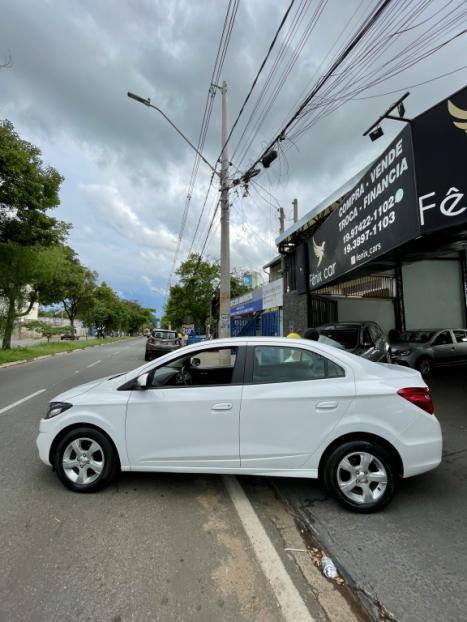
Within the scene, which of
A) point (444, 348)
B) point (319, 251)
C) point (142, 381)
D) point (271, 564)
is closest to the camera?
point (271, 564)

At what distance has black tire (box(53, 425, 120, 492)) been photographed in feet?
11.3

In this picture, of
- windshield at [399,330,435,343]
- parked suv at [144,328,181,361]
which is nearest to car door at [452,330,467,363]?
windshield at [399,330,435,343]

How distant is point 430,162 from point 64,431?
6355mm

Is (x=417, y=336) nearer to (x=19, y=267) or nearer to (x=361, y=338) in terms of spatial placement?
(x=361, y=338)

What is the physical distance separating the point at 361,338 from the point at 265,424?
16.0 ft

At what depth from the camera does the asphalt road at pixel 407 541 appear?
7.02 ft

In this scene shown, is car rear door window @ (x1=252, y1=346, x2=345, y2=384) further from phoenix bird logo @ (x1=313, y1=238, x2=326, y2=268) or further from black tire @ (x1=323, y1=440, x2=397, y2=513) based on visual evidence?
phoenix bird logo @ (x1=313, y1=238, x2=326, y2=268)

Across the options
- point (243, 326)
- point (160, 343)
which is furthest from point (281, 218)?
point (160, 343)

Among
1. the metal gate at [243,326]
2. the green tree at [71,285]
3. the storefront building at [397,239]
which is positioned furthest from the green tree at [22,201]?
the metal gate at [243,326]

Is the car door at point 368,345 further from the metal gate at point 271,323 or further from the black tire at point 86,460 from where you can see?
the metal gate at point 271,323

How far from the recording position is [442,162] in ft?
17.4

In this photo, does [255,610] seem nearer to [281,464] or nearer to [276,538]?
[276,538]

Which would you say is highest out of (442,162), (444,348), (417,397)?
(442,162)

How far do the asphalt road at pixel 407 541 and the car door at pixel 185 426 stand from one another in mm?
948
